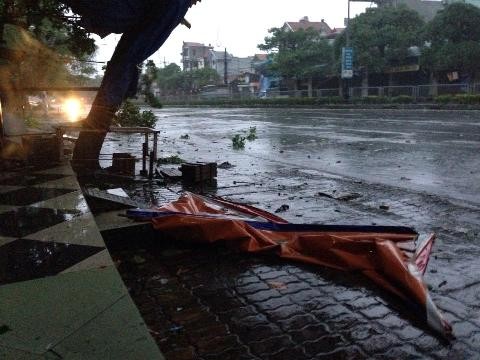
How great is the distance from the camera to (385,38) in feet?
120

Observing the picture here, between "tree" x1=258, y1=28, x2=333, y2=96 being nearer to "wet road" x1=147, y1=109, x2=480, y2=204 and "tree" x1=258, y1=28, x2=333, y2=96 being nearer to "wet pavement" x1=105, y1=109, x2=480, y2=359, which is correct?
"wet road" x1=147, y1=109, x2=480, y2=204

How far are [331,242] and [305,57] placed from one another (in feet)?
140

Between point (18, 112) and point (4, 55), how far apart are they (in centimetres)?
124

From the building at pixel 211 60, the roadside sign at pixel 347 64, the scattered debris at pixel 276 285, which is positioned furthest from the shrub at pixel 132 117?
the building at pixel 211 60

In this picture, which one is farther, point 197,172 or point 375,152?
point 375,152

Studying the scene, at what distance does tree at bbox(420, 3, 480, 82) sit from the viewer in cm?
3125

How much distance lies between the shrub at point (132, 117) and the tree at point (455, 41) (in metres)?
27.8

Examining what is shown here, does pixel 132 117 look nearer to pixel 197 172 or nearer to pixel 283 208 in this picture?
pixel 197 172

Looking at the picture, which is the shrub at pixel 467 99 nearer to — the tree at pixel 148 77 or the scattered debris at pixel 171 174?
the scattered debris at pixel 171 174

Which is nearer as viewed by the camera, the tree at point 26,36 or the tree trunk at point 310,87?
the tree at point 26,36

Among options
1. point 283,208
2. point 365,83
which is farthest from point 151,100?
point 365,83

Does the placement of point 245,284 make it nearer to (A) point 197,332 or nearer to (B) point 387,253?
(A) point 197,332

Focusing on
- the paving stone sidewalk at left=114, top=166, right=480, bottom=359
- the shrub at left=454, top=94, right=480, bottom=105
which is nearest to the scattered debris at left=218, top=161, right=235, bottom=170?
the paving stone sidewalk at left=114, top=166, right=480, bottom=359

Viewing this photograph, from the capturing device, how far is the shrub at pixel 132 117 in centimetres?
970
